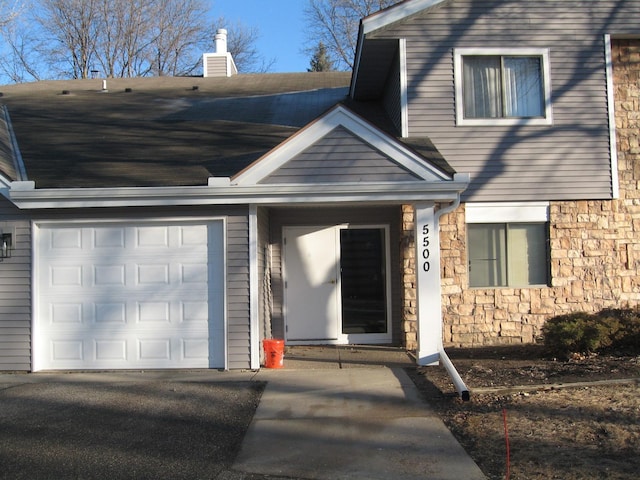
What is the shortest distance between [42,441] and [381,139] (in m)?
5.77

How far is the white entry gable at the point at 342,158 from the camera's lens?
8.74 meters

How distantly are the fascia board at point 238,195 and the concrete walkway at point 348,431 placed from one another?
2526 millimetres

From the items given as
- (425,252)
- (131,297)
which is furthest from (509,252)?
(131,297)

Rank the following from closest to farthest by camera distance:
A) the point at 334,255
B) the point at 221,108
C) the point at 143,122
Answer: the point at 334,255
the point at 143,122
the point at 221,108

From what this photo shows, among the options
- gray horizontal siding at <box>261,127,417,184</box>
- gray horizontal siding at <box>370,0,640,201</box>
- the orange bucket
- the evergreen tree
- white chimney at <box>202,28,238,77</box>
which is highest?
the evergreen tree

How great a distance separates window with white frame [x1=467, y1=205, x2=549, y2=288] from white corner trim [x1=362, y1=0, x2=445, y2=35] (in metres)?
3.79

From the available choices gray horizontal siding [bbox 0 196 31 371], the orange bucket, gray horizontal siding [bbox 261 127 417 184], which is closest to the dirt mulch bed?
the orange bucket

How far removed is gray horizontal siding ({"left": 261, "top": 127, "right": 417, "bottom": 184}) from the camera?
8.81m

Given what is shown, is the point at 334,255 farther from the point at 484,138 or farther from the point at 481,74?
the point at 481,74

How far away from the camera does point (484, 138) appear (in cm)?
1050

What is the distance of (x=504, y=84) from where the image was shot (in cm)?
1062

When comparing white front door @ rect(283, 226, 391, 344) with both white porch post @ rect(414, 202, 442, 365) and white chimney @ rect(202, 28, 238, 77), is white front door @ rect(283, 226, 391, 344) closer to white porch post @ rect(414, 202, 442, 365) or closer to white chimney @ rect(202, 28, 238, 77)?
white porch post @ rect(414, 202, 442, 365)

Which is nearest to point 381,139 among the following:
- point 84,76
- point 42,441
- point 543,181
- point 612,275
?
point 543,181

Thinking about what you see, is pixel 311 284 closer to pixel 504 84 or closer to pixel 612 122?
pixel 504 84
